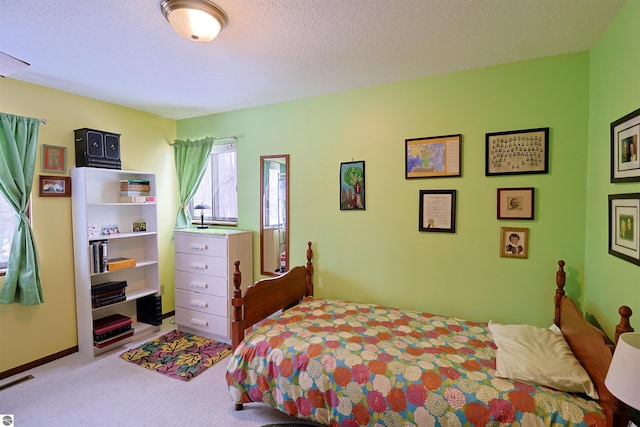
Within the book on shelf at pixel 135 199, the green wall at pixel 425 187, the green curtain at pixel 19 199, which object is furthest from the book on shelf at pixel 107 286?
the book on shelf at pixel 135 199

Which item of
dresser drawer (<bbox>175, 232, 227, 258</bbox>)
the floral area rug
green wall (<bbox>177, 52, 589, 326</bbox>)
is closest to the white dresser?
dresser drawer (<bbox>175, 232, 227, 258</bbox>)

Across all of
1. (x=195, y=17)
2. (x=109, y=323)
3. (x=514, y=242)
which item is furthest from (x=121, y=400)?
(x=514, y=242)

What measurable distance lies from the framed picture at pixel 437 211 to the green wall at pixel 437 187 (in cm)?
5

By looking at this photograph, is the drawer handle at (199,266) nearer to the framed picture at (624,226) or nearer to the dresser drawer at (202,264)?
the dresser drawer at (202,264)

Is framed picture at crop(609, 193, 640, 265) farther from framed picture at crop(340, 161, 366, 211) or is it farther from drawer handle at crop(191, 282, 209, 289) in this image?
drawer handle at crop(191, 282, 209, 289)

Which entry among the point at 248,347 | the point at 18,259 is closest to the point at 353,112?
the point at 248,347

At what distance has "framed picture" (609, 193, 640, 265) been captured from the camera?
1446mm

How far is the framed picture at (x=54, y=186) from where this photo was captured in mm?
2715

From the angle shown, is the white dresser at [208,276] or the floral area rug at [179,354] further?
the white dresser at [208,276]

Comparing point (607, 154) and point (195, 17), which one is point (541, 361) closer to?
point (607, 154)

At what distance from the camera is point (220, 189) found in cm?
375

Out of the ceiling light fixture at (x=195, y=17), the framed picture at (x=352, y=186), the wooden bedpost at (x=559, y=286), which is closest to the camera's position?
the ceiling light fixture at (x=195, y=17)

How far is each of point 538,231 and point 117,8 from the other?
301 centimetres

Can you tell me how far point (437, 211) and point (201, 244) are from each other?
92.7 inches
